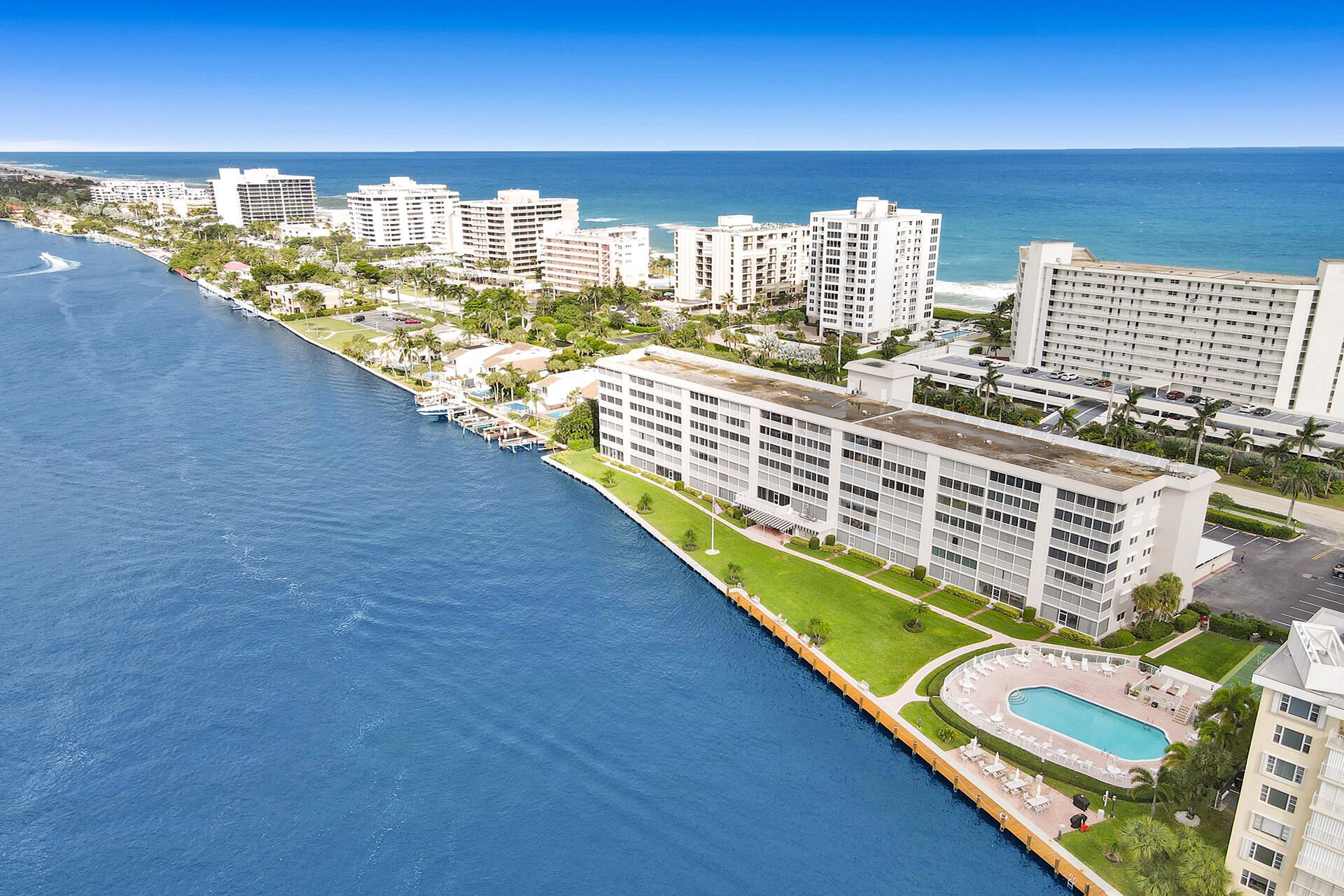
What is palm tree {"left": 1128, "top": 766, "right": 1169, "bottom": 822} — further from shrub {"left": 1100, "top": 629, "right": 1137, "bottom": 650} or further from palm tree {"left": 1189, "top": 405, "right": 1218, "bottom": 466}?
palm tree {"left": 1189, "top": 405, "right": 1218, "bottom": 466}

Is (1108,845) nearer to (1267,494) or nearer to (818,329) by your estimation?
(1267,494)

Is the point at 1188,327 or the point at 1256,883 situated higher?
the point at 1188,327

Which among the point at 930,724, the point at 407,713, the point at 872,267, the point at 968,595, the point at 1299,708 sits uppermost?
the point at 872,267

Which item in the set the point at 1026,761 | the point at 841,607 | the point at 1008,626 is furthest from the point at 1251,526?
the point at 1026,761

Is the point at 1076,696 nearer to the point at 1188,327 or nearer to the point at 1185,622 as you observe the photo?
the point at 1185,622

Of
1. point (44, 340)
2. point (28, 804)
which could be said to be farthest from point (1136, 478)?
point (44, 340)

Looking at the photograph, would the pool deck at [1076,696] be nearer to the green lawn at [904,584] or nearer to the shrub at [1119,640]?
the shrub at [1119,640]

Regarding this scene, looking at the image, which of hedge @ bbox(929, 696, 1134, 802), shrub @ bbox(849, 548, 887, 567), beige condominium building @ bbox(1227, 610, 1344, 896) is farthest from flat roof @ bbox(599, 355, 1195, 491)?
beige condominium building @ bbox(1227, 610, 1344, 896)

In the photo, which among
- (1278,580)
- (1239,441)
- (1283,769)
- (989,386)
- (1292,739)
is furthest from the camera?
(989,386)
